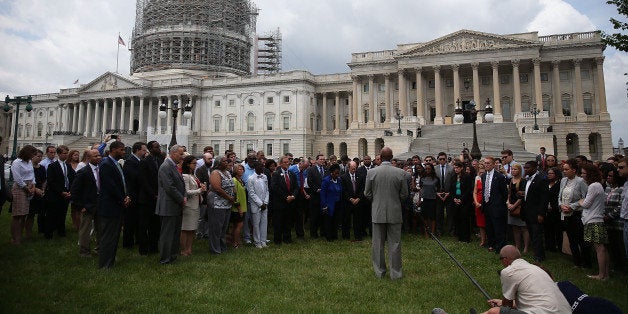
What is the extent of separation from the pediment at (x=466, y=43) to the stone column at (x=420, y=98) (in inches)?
94.9

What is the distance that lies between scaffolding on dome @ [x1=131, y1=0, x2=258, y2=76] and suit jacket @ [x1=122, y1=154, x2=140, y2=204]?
65.5m

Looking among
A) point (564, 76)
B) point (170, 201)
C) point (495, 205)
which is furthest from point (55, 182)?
point (564, 76)

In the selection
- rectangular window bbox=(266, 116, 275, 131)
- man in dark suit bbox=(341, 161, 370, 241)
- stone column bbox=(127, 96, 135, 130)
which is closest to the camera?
man in dark suit bbox=(341, 161, 370, 241)

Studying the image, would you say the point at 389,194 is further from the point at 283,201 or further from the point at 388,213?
the point at 283,201

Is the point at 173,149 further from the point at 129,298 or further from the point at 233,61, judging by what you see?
the point at 233,61

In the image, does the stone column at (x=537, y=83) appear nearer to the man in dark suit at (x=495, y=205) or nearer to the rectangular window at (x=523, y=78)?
the rectangular window at (x=523, y=78)

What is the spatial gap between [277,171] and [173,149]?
11.4ft

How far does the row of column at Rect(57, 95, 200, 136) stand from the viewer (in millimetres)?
67688

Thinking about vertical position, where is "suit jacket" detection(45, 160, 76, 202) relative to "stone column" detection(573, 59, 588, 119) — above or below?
below

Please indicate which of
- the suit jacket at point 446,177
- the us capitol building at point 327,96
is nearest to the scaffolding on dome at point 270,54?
the us capitol building at point 327,96

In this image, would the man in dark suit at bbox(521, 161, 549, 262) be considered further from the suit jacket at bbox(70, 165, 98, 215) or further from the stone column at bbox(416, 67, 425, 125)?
the stone column at bbox(416, 67, 425, 125)

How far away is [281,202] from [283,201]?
63mm

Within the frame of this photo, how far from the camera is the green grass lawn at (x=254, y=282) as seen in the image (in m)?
6.04

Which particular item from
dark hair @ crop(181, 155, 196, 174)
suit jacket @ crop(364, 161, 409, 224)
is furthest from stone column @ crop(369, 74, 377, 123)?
suit jacket @ crop(364, 161, 409, 224)
